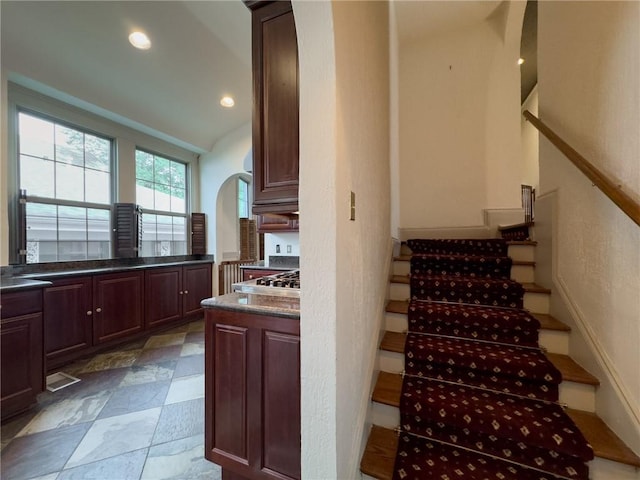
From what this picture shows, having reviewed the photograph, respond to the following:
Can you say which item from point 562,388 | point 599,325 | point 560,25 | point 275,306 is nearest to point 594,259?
point 599,325

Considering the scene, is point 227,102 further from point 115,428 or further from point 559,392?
point 559,392

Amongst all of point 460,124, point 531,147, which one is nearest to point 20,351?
point 460,124

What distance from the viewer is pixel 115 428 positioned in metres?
1.73

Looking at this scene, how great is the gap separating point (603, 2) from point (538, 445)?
2094 mm

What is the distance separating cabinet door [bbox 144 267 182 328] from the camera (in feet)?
11.1

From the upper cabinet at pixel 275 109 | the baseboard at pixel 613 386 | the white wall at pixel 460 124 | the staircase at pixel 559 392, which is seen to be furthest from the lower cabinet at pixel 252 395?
the white wall at pixel 460 124

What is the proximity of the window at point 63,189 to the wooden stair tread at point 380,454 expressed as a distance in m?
3.70

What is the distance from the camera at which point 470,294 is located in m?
1.84

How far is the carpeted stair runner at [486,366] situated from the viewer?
129 centimetres

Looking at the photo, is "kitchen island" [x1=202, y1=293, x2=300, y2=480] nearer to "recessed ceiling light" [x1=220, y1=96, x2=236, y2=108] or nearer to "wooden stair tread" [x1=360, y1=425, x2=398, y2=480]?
"wooden stair tread" [x1=360, y1=425, x2=398, y2=480]

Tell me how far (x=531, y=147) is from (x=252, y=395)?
5972 millimetres

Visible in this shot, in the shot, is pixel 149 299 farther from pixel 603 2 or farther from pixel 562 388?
pixel 603 2

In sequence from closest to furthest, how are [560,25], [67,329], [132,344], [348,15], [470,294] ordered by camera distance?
[348,15] → [560,25] → [470,294] → [67,329] → [132,344]

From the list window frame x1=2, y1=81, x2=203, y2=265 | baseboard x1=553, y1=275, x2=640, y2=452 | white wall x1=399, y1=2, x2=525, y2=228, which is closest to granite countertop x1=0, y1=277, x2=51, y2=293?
window frame x1=2, y1=81, x2=203, y2=265
